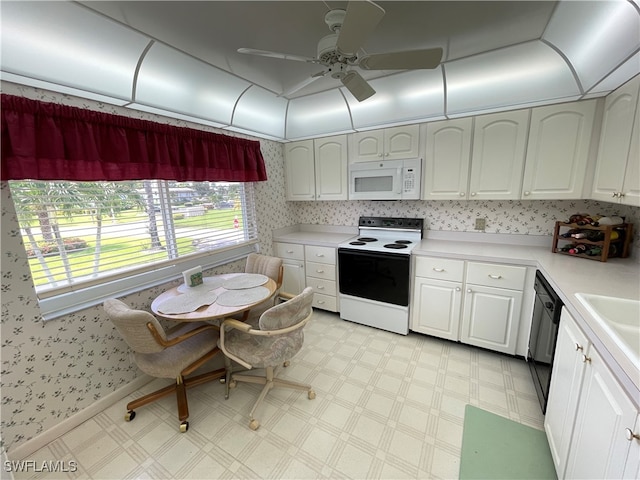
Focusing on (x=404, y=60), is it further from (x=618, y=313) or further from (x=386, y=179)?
(x=618, y=313)

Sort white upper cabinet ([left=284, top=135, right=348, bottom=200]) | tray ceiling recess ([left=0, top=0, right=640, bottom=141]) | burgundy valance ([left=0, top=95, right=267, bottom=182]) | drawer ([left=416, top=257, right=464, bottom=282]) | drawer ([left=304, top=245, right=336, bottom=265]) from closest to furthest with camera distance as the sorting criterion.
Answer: tray ceiling recess ([left=0, top=0, right=640, bottom=141]), burgundy valance ([left=0, top=95, right=267, bottom=182]), drawer ([left=416, top=257, right=464, bottom=282]), drawer ([left=304, top=245, right=336, bottom=265]), white upper cabinet ([left=284, top=135, right=348, bottom=200])

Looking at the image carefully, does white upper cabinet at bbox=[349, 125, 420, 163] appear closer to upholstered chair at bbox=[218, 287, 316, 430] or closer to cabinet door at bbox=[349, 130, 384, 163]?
cabinet door at bbox=[349, 130, 384, 163]

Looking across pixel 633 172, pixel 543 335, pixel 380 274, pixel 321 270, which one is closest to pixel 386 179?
pixel 380 274

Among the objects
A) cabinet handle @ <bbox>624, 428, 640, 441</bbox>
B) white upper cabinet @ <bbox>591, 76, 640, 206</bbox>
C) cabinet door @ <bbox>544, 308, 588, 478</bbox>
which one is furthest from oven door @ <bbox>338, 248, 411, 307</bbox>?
cabinet handle @ <bbox>624, 428, 640, 441</bbox>

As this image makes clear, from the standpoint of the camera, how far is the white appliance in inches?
98.3

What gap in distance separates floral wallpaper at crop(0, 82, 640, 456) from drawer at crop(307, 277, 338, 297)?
1.48 m

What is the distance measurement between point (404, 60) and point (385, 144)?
1414 mm

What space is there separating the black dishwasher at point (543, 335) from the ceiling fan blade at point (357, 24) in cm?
171

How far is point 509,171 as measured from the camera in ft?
7.28

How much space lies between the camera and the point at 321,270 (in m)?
3.01

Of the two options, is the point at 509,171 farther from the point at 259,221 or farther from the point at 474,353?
the point at 259,221

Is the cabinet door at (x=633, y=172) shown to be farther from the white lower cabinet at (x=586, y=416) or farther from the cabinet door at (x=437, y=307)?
the cabinet door at (x=437, y=307)

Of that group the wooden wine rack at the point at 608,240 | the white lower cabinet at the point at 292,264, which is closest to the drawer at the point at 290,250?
the white lower cabinet at the point at 292,264

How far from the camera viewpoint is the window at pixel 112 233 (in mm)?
Answer: 1587
